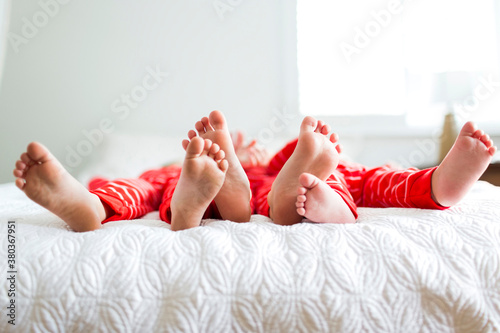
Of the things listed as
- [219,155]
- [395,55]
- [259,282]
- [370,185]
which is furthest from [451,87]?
[259,282]

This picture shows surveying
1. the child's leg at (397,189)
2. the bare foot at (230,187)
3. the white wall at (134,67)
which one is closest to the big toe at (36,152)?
the bare foot at (230,187)

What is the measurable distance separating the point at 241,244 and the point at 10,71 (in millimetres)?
2052

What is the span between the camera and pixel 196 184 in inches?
25.2

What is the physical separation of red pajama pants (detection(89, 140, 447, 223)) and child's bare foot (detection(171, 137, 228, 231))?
10 cm

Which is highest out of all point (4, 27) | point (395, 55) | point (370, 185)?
point (4, 27)

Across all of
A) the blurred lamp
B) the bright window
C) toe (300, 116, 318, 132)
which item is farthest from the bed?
the blurred lamp

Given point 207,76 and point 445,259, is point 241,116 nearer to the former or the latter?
point 207,76

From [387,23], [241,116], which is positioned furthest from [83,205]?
[387,23]

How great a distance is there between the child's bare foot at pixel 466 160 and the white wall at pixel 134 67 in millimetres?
1450

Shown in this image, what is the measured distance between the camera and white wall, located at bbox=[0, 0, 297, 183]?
6.61ft

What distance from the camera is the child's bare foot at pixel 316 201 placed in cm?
61

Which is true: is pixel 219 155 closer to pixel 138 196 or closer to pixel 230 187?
pixel 230 187

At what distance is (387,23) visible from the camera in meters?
2.11

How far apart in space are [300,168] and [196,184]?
19cm
